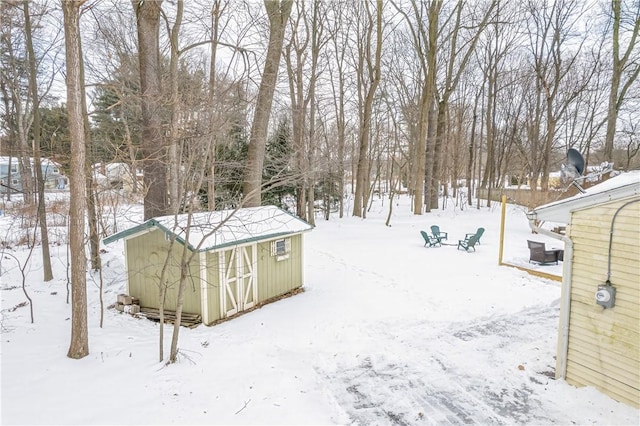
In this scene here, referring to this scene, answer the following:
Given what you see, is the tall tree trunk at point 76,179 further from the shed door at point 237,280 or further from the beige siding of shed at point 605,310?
the beige siding of shed at point 605,310

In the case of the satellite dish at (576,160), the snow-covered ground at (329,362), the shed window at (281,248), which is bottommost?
the snow-covered ground at (329,362)

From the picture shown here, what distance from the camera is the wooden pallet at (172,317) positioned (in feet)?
20.7

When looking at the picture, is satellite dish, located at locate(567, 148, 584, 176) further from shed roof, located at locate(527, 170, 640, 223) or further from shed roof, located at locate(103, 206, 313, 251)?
shed roof, located at locate(103, 206, 313, 251)

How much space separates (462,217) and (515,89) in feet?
40.2

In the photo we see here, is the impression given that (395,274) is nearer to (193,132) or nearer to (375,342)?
(375,342)

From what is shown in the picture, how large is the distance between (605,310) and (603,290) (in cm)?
26

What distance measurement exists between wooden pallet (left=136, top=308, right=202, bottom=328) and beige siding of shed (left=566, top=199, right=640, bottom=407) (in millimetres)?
5564

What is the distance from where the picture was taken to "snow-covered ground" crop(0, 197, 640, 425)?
390 centimetres

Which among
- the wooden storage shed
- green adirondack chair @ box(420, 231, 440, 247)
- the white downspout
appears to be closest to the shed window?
the wooden storage shed

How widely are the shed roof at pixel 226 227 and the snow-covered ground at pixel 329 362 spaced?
4.86 feet

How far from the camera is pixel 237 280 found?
6871mm

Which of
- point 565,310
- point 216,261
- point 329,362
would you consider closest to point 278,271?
point 216,261

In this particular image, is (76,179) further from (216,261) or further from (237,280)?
(237,280)

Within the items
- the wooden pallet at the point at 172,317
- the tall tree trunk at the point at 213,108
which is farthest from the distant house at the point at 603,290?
the wooden pallet at the point at 172,317
